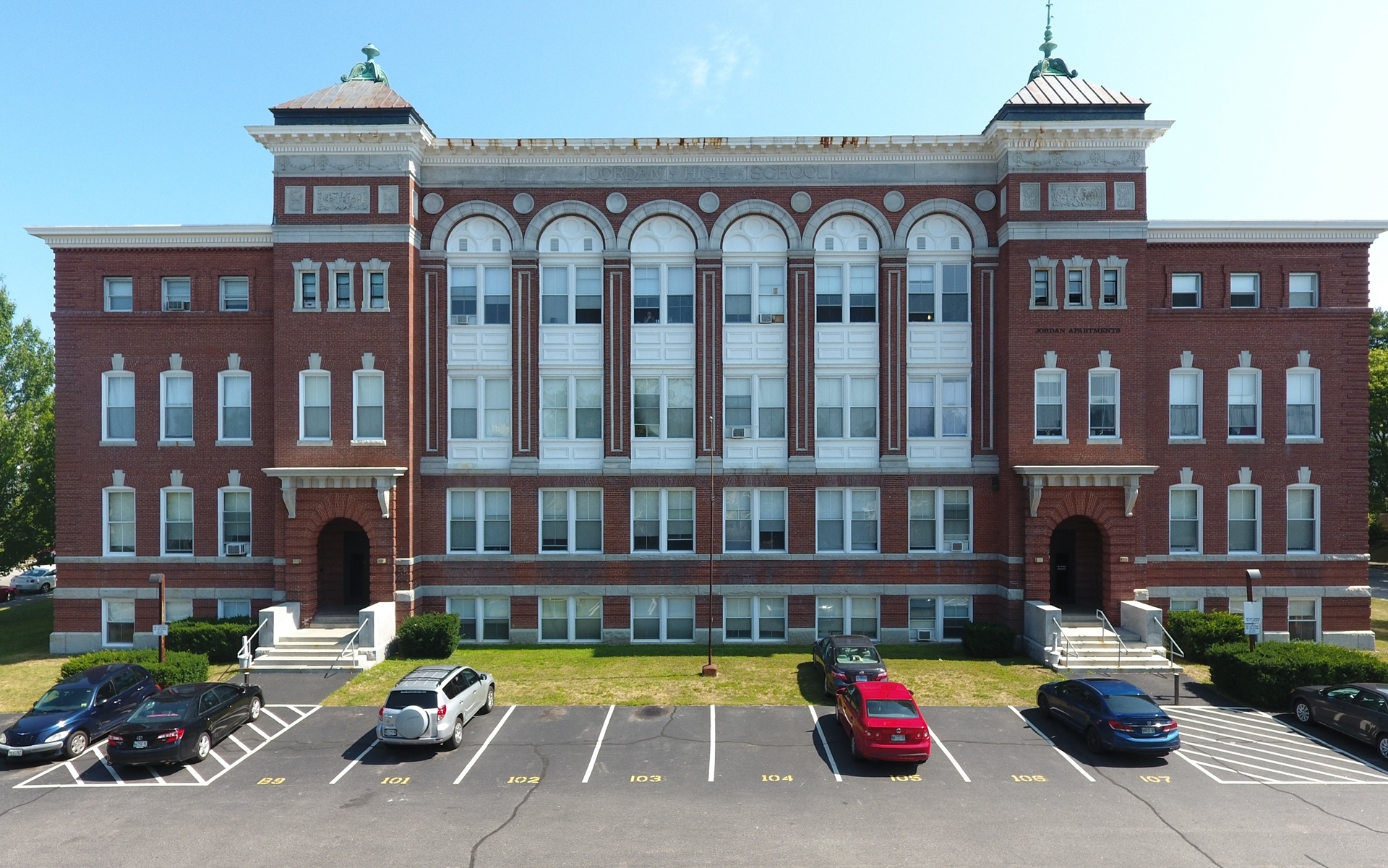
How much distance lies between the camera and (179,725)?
15766 mm

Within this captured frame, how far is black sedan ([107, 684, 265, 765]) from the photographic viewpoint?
1552 cm

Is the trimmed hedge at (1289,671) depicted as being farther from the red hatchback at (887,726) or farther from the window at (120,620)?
the window at (120,620)

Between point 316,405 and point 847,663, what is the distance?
804 inches

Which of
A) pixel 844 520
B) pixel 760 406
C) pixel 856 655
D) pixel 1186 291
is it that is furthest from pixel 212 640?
pixel 1186 291

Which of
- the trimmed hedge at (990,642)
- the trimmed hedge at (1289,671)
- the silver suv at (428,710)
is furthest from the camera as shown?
the trimmed hedge at (990,642)

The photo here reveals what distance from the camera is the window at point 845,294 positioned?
88.5 ft

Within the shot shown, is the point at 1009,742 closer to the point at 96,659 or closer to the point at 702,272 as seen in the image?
the point at 702,272

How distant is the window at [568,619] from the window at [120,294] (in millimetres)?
19461

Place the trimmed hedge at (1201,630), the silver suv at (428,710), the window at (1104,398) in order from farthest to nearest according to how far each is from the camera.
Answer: the window at (1104,398) < the trimmed hedge at (1201,630) < the silver suv at (428,710)

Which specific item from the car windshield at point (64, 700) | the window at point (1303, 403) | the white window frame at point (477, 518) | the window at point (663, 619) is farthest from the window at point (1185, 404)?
the car windshield at point (64, 700)

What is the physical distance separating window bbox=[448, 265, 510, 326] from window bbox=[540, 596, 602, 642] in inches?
421

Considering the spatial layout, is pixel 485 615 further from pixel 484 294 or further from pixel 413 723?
pixel 484 294

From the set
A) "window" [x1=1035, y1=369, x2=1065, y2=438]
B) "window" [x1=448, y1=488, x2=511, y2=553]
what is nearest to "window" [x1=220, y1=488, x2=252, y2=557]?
"window" [x1=448, y1=488, x2=511, y2=553]

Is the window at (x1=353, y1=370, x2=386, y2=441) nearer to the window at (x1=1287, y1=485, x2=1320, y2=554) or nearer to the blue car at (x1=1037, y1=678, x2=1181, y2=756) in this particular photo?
the blue car at (x1=1037, y1=678, x2=1181, y2=756)
